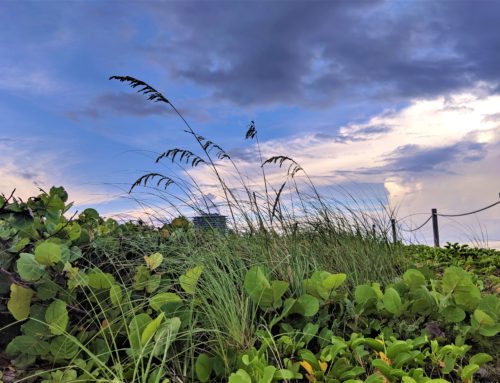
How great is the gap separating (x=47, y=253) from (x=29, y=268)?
0.47ft

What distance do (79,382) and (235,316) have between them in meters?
0.81

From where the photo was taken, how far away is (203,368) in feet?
7.59

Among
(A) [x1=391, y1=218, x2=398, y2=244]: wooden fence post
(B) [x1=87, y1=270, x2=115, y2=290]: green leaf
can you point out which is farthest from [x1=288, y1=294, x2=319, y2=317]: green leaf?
(A) [x1=391, y1=218, x2=398, y2=244]: wooden fence post

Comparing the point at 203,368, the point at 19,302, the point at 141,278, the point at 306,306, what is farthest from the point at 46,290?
the point at 306,306

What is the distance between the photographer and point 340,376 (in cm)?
232

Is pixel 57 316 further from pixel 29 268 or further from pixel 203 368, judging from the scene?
pixel 203 368

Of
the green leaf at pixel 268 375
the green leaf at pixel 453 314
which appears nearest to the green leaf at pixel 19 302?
the green leaf at pixel 268 375

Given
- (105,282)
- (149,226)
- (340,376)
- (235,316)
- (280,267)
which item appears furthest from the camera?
(149,226)

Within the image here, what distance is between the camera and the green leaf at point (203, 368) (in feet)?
7.54

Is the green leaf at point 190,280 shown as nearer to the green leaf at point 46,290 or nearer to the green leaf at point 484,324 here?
the green leaf at point 46,290

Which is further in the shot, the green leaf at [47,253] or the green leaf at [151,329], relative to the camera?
the green leaf at [47,253]

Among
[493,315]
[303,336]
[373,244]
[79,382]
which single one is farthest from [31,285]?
[373,244]

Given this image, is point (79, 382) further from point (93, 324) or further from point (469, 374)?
point (469, 374)

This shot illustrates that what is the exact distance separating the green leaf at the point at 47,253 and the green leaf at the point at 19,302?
0.18 metres
